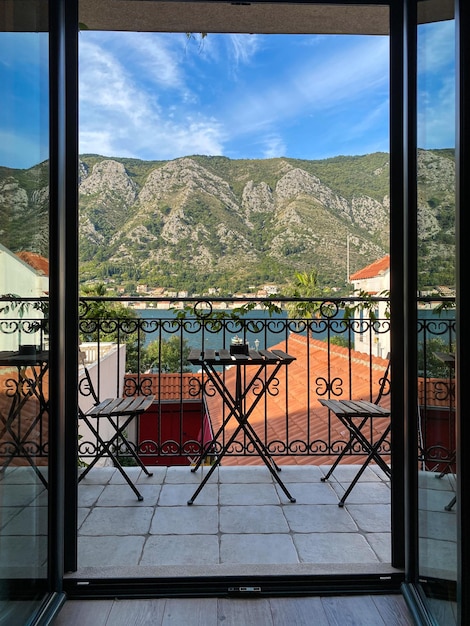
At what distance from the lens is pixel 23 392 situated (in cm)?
146

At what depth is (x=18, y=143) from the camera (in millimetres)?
1438

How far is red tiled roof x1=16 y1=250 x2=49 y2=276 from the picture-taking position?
1469 mm

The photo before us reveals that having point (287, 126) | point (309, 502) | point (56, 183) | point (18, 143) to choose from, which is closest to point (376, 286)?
point (309, 502)

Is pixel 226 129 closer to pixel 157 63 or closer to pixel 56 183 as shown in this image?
pixel 157 63

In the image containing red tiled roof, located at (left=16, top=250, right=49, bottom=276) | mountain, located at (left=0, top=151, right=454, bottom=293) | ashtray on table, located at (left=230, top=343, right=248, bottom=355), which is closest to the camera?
Answer: red tiled roof, located at (left=16, top=250, right=49, bottom=276)

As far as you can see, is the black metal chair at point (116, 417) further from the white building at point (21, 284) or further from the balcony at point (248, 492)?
the white building at point (21, 284)

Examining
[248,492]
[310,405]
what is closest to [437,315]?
[248,492]

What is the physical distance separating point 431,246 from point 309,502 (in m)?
1.67

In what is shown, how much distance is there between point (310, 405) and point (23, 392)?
157 inches

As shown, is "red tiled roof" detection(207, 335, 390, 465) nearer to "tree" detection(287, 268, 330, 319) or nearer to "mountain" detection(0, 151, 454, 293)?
"tree" detection(287, 268, 330, 319)

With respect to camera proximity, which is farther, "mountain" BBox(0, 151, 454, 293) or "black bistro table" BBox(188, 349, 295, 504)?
"mountain" BBox(0, 151, 454, 293)

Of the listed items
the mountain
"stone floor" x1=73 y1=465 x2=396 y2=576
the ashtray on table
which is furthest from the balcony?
the mountain

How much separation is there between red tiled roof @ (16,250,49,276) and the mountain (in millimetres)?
7033

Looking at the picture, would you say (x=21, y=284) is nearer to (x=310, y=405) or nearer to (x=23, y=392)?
(x=23, y=392)
